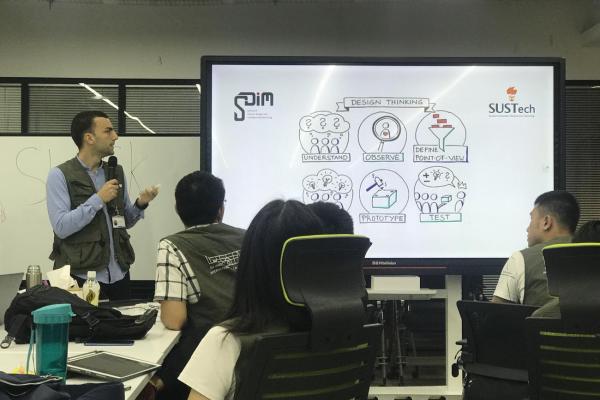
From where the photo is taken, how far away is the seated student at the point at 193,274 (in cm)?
207

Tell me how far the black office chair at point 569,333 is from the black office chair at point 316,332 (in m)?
0.67

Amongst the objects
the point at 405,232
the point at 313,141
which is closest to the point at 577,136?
the point at 405,232

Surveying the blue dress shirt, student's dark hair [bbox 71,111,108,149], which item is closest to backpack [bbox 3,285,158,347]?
the blue dress shirt

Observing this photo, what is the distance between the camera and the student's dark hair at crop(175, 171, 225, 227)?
226cm

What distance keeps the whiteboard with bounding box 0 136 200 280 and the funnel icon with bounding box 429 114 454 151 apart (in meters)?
1.85

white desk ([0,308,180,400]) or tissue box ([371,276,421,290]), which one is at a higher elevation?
white desk ([0,308,180,400])

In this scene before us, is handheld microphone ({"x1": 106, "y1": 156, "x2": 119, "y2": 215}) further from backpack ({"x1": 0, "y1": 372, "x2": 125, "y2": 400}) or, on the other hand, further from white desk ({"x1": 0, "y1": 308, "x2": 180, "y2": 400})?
backpack ({"x1": 0, "y1": 372, "x2": 125, "y2": 400})

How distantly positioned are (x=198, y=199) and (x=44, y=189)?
2.48m

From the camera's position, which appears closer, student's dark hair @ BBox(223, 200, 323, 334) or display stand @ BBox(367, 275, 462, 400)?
student's dark hair @ BBox(223, 200, 323, 334)

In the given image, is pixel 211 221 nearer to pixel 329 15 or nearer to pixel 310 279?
pixel 310 279

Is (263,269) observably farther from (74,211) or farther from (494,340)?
(74,211)

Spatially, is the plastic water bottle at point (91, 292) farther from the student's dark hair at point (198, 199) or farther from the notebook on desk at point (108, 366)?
the notebook on desk at point (108, 366)

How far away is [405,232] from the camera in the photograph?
3564 mm

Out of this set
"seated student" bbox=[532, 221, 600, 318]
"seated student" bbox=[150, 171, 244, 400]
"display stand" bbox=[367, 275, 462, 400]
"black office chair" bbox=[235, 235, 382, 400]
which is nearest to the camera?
"black office chair" bbox=[235, 235, 382, 400]
